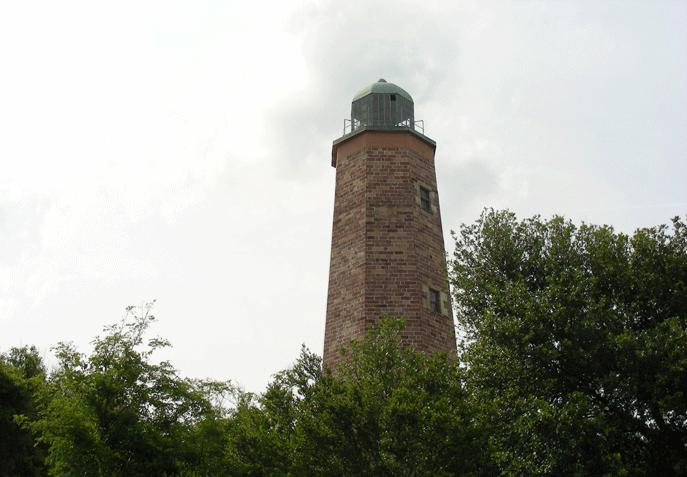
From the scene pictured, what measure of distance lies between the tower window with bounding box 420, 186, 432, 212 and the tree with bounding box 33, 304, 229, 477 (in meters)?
11.3

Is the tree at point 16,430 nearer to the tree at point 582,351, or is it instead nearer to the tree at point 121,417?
the tree at point 121,417

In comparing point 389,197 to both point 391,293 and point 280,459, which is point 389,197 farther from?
point 280,459

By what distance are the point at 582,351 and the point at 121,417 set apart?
13169 millimetres

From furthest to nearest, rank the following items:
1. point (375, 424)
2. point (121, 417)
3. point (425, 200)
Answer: point (425, 200) < point (121, 417) < point (375, 424)

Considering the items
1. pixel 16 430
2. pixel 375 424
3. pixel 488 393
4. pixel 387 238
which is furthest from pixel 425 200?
pixel 16 430

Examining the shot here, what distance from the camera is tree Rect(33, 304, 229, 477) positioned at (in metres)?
20.4

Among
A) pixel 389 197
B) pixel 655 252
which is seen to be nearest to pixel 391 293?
pixel 389 197

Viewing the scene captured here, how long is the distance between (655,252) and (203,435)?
47.2 ft

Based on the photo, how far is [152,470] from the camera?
68.8 ft

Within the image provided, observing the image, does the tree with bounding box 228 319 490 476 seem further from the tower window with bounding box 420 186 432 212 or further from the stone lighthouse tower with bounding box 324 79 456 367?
the tower window with bounding box 420 186 432 212

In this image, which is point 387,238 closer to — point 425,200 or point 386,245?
point 386,245

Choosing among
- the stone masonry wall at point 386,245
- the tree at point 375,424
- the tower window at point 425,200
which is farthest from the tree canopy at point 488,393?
the tower window at point 425,200

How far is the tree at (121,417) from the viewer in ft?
66.9

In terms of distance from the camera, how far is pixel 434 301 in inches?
1045
